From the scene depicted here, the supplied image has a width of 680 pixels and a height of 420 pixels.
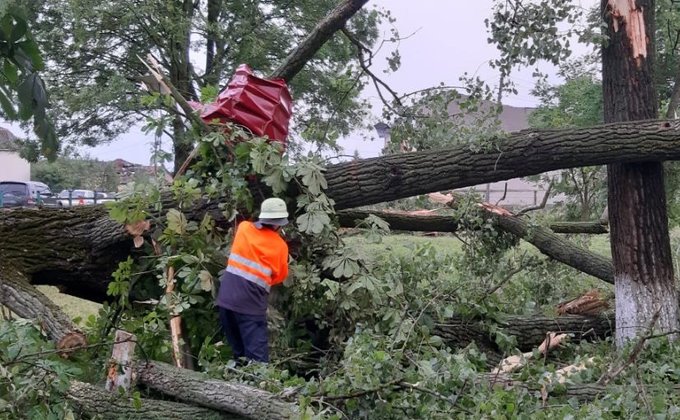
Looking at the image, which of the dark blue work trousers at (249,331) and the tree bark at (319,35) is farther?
the tree bark at (319,35)

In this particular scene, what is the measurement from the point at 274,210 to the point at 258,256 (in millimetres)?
305

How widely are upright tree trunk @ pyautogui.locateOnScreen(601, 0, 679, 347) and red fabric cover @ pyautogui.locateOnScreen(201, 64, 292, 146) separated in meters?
2.47

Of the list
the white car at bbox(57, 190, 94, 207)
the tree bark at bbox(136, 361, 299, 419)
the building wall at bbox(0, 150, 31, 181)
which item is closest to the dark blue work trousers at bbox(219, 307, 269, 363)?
the tree bark at bbox(136, 361, 299, 419)

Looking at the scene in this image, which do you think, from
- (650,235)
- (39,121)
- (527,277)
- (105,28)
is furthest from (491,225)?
(105,28)

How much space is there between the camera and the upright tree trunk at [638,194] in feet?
16.2

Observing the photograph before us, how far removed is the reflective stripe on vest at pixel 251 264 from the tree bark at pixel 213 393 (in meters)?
0.83

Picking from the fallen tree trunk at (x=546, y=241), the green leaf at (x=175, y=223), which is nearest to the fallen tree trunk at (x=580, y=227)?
the fallen tree trunk at (x=546, y=241)

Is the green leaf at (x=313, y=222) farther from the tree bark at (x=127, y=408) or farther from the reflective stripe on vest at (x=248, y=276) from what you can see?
the tree bark at (x=127, y=408)

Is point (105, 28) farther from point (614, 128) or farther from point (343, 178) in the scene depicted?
point (614, 128)

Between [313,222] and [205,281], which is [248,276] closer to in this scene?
[205,281]

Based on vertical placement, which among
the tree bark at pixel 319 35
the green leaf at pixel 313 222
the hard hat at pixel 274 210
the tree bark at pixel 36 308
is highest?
the tree bark at pixel 319 35

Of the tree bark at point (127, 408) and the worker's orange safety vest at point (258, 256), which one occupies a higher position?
the worker's orange safety vest at point (258, 256)

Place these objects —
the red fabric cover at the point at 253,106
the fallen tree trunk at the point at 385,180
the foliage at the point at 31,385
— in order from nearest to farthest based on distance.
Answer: the foliage at the point at 31,385 → the fallen tree trunk at the point at 385,180 → the red fabric cover at the point at 253,106

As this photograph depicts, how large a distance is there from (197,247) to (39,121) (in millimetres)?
3231
